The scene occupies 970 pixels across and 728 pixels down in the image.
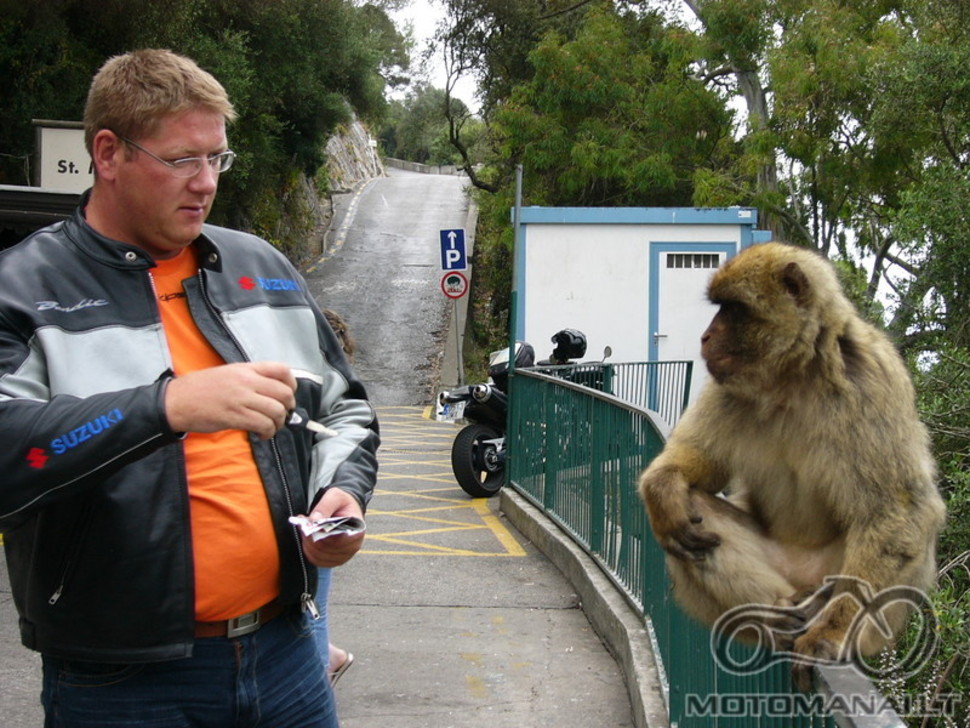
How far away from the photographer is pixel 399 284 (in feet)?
92.5

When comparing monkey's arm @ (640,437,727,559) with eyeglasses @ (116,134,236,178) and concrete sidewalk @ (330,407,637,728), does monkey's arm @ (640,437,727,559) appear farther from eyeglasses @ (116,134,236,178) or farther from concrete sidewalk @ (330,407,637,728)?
A: concrete sidewalk @ (330,407,637,728)

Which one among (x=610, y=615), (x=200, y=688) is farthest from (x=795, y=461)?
(x=610, y=615)

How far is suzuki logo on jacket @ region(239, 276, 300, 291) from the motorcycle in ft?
25.3

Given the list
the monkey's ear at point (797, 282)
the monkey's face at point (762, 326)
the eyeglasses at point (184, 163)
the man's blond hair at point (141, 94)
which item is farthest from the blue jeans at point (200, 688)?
the monkey's ear at point (797, 282)

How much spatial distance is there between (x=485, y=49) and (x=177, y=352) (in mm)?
24323

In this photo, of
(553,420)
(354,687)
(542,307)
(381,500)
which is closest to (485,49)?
(542,307)

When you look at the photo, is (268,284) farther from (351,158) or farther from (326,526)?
(351,158)

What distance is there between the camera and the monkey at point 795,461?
2969 mm

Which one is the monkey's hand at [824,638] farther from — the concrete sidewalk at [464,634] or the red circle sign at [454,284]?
the red circle sign at [454,284]

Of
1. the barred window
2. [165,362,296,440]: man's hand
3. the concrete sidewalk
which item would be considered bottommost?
the concrete sidewalk

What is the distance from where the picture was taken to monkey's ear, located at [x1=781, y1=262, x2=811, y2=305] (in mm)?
3207

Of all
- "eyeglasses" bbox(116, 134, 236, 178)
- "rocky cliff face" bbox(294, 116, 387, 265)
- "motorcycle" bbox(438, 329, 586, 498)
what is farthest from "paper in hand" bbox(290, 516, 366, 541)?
Answer: "rocky cliff face" bbox(294, 116, 387, 265)

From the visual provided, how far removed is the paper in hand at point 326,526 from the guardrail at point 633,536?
3.18 feet

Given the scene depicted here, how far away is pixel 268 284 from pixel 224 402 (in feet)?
2.31
